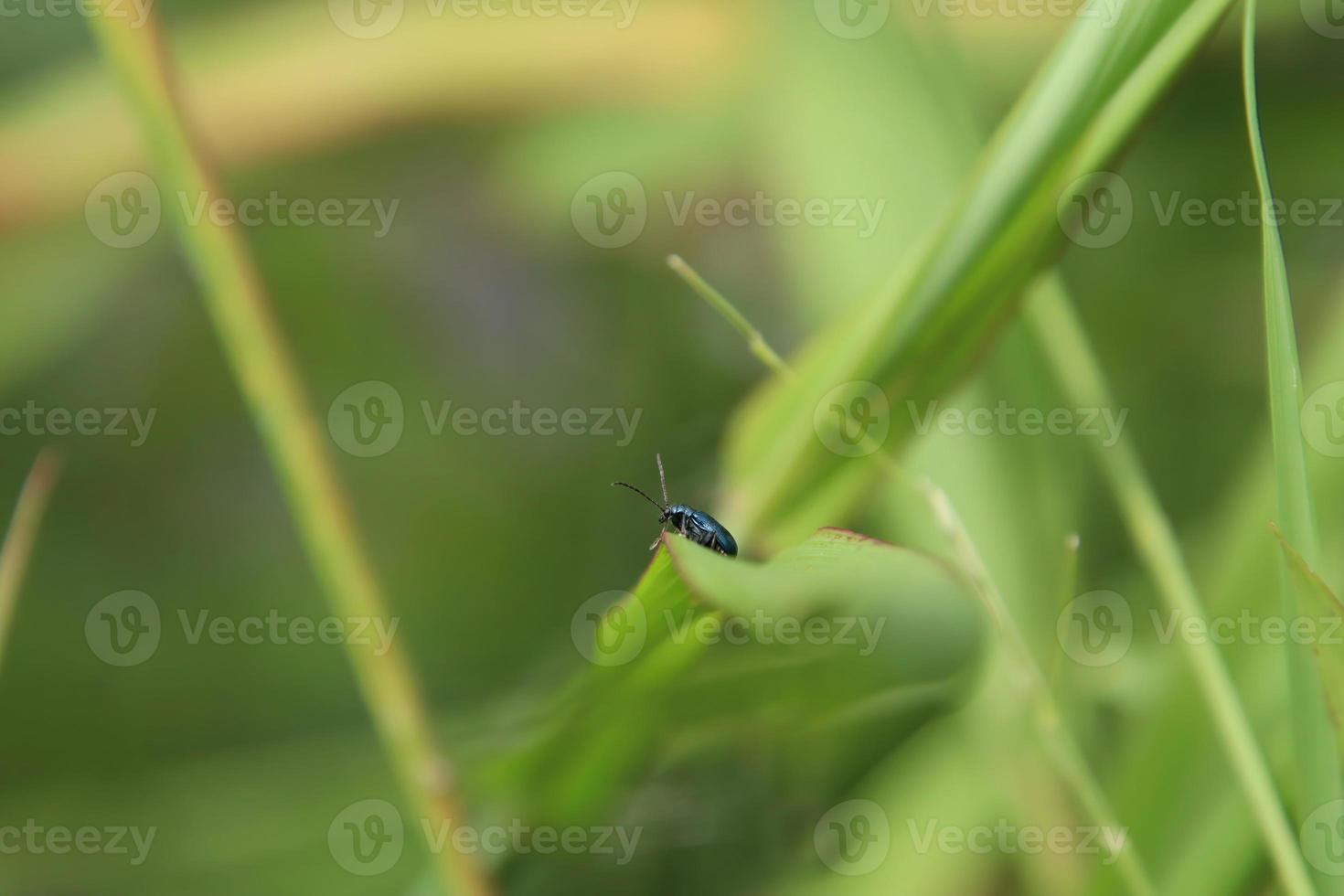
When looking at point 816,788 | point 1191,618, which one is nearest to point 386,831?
point 816,788

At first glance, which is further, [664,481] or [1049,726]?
[664,481]

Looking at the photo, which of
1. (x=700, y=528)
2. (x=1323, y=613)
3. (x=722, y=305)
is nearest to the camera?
(x=1323, y=613)

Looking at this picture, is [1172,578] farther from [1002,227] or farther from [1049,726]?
[1002,227]

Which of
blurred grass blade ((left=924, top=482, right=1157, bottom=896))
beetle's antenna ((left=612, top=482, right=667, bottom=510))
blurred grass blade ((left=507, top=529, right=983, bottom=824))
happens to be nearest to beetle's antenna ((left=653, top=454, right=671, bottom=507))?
beetle's antenna ((left=612, top=482, right=667, bottom=510))

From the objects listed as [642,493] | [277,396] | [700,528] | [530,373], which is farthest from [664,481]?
[277,396]

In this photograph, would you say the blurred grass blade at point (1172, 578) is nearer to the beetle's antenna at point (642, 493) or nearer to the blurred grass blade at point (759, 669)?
the blurred grass blade at point (759, 669)

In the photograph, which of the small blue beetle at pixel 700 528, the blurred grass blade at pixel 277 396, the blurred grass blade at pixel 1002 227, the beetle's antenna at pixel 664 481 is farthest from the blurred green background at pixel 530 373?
the blurred grass blade at pixel 1002 227

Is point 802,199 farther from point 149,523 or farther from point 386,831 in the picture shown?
point 149,523
